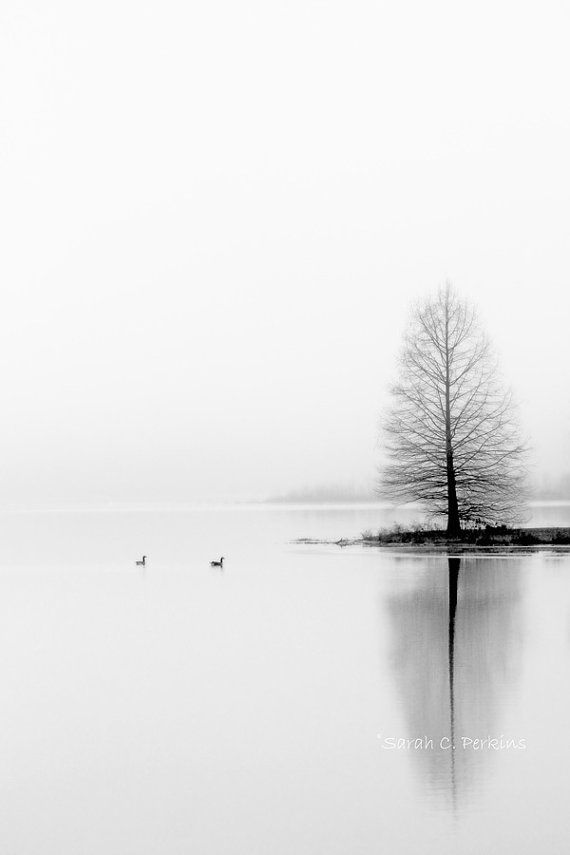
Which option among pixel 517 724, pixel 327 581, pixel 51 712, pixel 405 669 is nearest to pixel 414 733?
pixel 517 724

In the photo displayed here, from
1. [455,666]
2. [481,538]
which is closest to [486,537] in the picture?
[481,538]

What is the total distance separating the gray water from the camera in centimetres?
815

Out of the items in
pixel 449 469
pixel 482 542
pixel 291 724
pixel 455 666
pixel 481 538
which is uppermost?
→ pixel 449 469

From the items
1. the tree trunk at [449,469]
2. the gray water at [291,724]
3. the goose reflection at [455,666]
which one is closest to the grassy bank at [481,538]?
the tree trunk at [449,469]

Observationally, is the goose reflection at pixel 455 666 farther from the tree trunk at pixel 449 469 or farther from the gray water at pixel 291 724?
the tree trunk at pixel 449 469

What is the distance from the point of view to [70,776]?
987cm

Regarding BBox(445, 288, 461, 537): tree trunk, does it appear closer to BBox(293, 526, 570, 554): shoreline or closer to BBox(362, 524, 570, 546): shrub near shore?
BBox(362, 524, 570, 546): shrub near shore

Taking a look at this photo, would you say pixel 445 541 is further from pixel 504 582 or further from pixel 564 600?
pixel 564 600

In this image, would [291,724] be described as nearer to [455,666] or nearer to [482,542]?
[455,666]

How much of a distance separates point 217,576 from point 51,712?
19926 millimetres

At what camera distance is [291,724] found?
37.7 feet

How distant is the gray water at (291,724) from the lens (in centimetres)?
815

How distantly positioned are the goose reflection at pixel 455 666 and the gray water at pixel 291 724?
43 mm

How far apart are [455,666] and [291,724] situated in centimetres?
361
